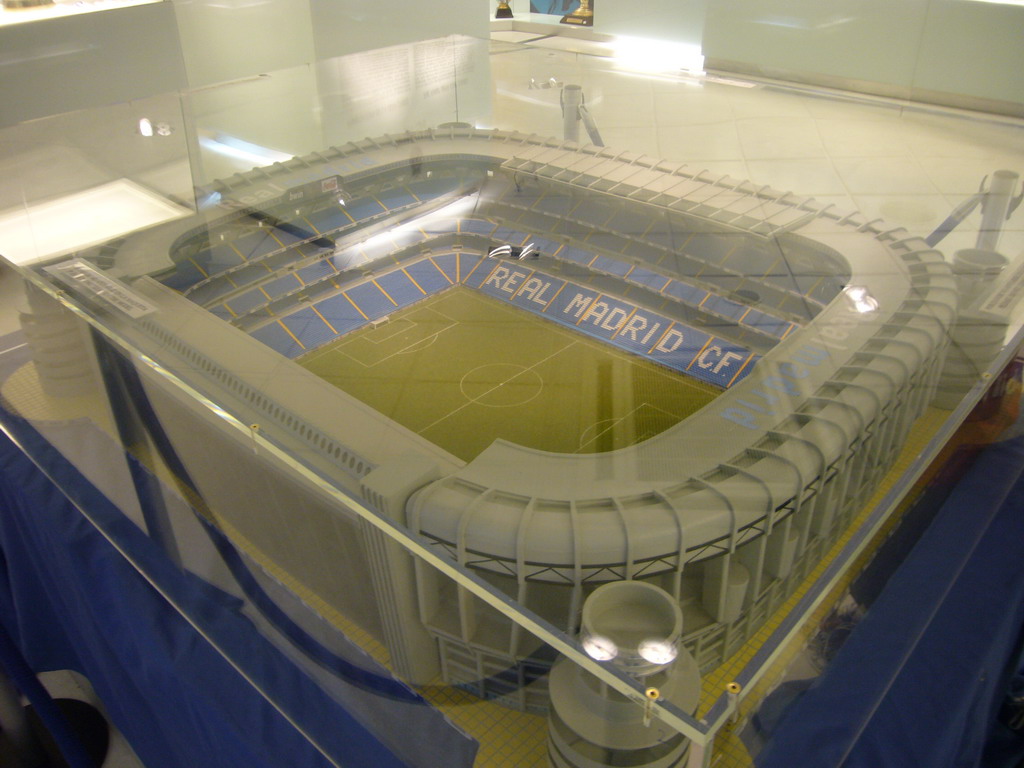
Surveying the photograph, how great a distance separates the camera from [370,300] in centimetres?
388

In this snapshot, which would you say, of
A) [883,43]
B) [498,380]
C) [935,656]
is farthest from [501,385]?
[883,43]

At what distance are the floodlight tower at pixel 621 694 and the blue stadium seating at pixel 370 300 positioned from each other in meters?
2.73

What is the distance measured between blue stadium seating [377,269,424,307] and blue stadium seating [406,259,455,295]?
4cm

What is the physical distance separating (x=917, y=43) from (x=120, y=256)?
23.1 ft

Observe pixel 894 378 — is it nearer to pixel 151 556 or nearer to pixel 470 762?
pixel 470 762

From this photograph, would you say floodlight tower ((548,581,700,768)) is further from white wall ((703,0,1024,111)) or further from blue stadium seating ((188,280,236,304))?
white wall ((703,0,1024,111))

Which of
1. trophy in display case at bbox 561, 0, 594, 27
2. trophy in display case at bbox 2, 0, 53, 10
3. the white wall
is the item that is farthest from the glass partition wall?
trophy in display case at bbox 561, 0, 594, 27

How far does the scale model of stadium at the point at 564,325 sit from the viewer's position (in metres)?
1.78

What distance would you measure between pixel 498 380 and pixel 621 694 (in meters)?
2.33

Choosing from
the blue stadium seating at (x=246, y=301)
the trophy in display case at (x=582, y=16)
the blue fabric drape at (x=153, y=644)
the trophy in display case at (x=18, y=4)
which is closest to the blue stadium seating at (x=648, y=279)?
the blue stadium seating at (x=246, y=301)

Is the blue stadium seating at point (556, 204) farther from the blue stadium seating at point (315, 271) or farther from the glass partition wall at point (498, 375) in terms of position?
the blue stadium seating at point (315, 271)

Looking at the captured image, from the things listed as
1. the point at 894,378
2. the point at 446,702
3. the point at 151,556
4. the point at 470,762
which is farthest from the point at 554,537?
the point at 894,378

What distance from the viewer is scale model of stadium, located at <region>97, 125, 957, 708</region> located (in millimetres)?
1775

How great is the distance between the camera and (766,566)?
6.23 feet
